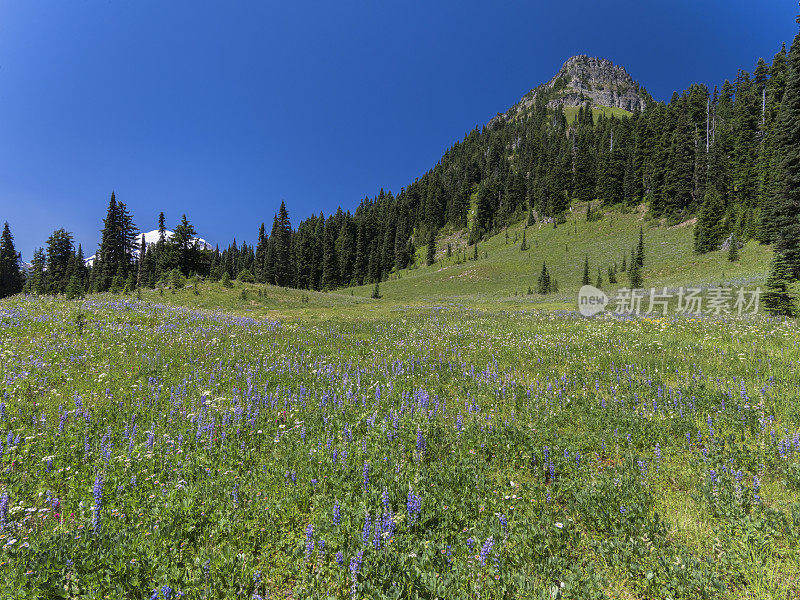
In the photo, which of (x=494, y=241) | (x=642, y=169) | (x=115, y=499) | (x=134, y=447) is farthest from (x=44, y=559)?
(x=642, y=169)

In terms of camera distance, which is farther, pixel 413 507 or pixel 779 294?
pixel 779 294

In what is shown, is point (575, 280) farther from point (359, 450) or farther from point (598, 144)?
point (598, 144)

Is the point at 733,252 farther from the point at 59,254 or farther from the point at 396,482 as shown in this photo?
the point at 59,254

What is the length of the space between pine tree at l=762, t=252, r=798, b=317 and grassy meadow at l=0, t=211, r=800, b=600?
12.7 metres

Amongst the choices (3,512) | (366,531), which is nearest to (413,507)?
(366,531)

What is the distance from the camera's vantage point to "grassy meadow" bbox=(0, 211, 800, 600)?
2.81 metres

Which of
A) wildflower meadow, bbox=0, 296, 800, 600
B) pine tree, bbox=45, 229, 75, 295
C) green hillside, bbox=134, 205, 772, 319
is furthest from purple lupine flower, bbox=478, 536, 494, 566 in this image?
pine tree, bbox=45, 229, 75, 295

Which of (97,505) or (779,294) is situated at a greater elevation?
(779,294)

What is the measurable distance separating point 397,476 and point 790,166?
155 feet

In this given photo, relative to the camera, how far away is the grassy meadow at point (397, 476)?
110 inches

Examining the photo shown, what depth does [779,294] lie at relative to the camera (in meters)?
18.2

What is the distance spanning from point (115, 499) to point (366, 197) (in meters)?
169

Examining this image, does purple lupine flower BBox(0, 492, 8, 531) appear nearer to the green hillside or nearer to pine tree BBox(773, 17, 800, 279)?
the green hillside

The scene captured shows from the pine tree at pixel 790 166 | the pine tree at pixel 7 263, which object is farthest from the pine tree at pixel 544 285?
the pine tree at pixel 7 263
